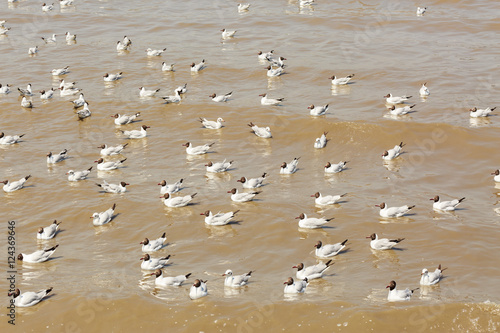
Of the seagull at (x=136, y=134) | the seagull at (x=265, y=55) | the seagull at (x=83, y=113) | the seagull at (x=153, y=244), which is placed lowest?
the seagull at (x=153, y=244)

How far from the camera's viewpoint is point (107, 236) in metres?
25.8

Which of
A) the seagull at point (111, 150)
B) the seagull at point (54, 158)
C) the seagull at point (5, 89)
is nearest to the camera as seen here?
the seagull at point (54, 158)

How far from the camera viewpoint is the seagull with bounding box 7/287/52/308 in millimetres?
21422

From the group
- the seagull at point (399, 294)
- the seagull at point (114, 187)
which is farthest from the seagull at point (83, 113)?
the seagull at point (399, 294)

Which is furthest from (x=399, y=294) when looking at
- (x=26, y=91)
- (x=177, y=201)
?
(x=26, y=91)

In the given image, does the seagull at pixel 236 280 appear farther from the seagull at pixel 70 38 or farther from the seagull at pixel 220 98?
the seagull at pixel 70 38

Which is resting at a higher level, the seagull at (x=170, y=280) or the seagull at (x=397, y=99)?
the seagull at (x=397, y=99)

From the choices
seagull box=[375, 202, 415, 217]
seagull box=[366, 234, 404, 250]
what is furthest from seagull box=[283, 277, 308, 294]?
seagull box=[375, 202, 415, 217]

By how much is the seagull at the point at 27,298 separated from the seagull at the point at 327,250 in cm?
940

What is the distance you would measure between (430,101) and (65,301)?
2295 centimetres

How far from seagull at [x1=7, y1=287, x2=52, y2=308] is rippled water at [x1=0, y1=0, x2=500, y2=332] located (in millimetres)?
247

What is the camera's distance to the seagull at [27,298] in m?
21.4

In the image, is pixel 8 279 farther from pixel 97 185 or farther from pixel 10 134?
pixel 10 134

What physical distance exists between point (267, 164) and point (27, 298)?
1348 cm
